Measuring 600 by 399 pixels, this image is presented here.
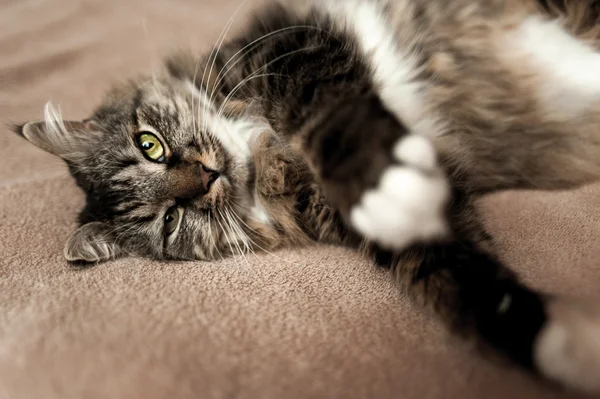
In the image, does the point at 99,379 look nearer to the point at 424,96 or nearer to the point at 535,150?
the point at 424,96

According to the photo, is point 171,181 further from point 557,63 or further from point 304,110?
point 557,63

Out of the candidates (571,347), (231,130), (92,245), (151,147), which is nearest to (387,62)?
(231,130)

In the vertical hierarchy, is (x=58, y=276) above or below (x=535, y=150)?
below

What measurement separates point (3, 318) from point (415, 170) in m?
0.84

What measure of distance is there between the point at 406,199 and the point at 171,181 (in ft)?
2.06

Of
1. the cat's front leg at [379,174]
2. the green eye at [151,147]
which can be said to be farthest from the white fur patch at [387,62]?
the green eye at [151,147]

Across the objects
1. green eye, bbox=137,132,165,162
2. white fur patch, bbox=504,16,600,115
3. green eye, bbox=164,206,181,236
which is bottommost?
green eye, bbox=164,206,181,236

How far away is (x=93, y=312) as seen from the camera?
0.87m

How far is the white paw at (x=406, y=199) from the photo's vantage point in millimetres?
805

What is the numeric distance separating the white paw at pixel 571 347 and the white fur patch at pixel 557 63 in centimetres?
68

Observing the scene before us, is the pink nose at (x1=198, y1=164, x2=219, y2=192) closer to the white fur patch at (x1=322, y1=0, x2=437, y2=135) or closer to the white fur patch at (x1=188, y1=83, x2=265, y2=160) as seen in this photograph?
the white fur patch at (x1=188, y1=83, x2=265, y2=160)

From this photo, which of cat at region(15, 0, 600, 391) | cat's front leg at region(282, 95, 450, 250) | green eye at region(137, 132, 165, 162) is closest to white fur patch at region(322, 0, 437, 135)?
cat at region(15, 0, 600, 391)

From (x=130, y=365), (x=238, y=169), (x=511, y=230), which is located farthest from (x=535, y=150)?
(x=130, y=365)

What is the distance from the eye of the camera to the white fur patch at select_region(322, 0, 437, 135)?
1.12 meters
